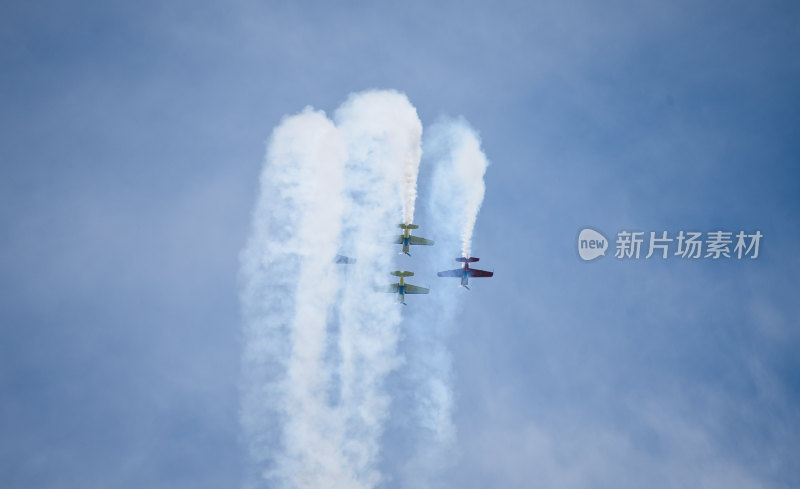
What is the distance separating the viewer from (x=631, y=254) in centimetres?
7331

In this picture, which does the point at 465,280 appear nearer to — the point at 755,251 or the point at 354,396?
the point at 354,396

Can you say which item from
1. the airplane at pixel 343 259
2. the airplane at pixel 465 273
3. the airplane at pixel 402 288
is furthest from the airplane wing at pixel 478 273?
the airplane at pixel 343 259

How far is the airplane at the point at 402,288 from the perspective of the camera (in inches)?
2857

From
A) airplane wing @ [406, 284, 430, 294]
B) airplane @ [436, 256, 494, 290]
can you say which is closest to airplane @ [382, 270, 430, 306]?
airplane wing @ [406, 284, 430, 294]

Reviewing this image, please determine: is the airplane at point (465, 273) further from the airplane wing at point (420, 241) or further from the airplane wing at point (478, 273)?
the airplane wing at point (420, 241)

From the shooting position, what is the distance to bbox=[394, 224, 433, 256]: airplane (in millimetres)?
68375

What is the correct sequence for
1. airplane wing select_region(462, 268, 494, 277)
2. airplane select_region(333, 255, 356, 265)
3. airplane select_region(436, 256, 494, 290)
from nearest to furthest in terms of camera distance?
airplane select_region(333, 255, 356, 265)
airplane select_region(436, 256, 494, 290)
airplane wing select_region(462, 268, 494, 277)

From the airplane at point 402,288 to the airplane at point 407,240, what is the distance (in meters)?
2.65

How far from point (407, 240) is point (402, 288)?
18.2 feet

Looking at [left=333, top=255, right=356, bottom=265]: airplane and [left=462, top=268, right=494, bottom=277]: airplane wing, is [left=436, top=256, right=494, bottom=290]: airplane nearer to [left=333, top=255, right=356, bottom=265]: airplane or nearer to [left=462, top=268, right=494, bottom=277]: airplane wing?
[left=462, top=268, right=494, bottom=277]: airplane wing

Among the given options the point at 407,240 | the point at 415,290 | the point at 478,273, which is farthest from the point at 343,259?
the point at 478,273

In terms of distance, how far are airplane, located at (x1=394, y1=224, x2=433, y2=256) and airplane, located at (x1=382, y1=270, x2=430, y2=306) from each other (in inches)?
104

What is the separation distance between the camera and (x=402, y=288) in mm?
73375

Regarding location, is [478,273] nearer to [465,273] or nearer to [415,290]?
[465,273]
